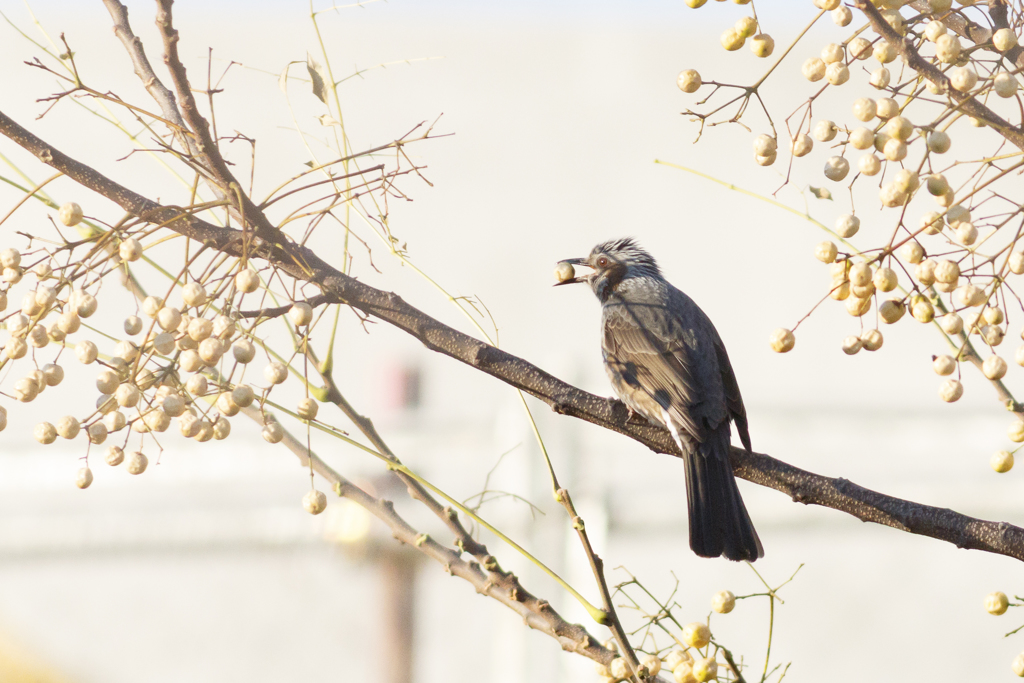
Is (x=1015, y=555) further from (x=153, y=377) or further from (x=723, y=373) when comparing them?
(x=723, y=373)

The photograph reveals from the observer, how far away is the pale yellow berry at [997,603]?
134 cm

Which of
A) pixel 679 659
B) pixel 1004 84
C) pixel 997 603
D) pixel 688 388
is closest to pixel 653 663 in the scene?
pixel 679 659

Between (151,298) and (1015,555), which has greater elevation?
(151,298)

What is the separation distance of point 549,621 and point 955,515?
1.99 ft

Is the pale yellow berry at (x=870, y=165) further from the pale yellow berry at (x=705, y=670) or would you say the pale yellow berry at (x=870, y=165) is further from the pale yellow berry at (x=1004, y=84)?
the pale yellow berry at (x=705, y=670)

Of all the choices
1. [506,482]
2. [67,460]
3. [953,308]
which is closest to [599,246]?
[953,308]

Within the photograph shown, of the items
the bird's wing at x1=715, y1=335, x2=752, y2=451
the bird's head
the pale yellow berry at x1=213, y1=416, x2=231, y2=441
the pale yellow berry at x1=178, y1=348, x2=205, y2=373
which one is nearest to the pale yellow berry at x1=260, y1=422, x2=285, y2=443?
the pale yellow berry at x1=213, y1=416, x2=231, y2=441

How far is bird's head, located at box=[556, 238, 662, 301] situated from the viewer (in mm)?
3311

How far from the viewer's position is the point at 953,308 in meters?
1.45

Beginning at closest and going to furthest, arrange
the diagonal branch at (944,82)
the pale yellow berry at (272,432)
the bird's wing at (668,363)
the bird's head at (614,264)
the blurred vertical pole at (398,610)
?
1. the diagonal branch at (944,82)
2. the pale yellow berry at (272,432)
3. the bird's wing at (668,363)
4. the bird's head at (614,264)
5. the blurred vertical pole at (398,610)

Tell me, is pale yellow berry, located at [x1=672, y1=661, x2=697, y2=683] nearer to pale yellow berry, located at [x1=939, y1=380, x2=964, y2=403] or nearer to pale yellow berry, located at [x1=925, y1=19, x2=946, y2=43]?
pale yellow berry, located at [x1=939, y1=380, x2=964, y2=403]

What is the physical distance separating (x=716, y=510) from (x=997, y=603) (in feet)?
3.10

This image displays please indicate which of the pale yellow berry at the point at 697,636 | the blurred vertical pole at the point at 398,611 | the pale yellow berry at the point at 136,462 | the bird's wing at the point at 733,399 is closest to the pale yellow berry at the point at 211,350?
the pale yellow berry at the point at 136,462

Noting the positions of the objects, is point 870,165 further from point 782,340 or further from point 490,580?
point 490,580
